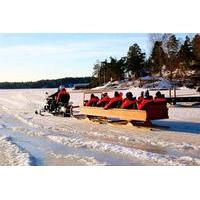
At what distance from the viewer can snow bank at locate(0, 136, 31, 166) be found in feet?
28.7

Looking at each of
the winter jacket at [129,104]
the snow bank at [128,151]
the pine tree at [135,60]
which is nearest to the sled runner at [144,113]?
the winter jacket at [129,104]

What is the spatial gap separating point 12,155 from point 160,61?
23.2m

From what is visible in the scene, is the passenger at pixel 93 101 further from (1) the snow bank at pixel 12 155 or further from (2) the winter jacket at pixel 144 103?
(1) the snow bank at pixel 12 155

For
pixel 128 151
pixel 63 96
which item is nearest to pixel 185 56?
pixel 63 96

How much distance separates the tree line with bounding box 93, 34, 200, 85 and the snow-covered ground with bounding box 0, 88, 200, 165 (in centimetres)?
1069

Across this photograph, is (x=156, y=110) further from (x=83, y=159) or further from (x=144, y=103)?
(x=83, y=159)

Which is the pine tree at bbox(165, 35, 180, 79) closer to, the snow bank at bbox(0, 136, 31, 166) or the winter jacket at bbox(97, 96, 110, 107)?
the winter jacket at bbox(97, 96, 110, 107)

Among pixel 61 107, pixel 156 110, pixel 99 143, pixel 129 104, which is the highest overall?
pixel 129 104

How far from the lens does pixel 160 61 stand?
104ft

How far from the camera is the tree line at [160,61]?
28.3m

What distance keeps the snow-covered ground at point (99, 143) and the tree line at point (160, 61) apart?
35.1 ft

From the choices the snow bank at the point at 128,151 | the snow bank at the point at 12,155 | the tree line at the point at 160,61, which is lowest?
the snow bank at the point at 12,155

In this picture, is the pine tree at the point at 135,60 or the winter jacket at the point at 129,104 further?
the pine tree at the point at 135,60

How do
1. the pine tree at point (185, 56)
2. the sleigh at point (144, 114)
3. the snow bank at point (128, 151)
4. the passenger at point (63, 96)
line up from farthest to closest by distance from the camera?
the pine tree at point (185, 56) < the passenger at point (63, 96) < the sleigh at point (144, 114) < the snow bank at point (128, 151)
